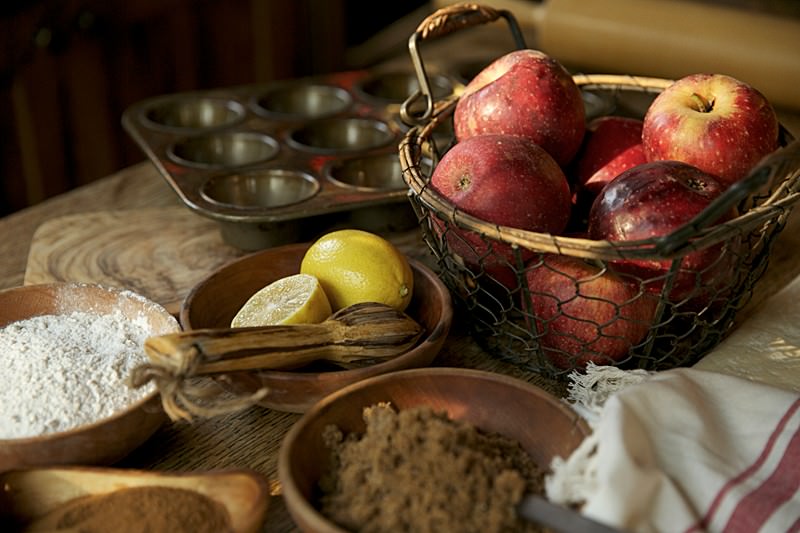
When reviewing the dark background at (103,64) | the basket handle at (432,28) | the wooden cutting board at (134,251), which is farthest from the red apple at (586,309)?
the dark background at (103,64)

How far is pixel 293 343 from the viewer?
69cm

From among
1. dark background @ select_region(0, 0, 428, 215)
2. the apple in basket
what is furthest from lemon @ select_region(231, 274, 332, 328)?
dark background @ select_region(0, 0, 428, 215)

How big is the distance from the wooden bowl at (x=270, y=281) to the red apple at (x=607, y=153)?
0.18 meters

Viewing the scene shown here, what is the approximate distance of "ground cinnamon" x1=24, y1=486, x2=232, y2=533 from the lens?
562 millimetres

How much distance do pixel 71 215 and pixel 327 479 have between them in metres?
0.64

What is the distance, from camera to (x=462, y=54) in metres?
1.66

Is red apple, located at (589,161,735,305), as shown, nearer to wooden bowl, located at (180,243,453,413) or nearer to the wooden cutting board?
wooden bowl, located at (180,243,453,413)

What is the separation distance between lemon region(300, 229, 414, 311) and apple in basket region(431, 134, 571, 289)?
0.18 ft

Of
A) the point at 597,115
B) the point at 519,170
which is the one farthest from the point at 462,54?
the point at 519,170

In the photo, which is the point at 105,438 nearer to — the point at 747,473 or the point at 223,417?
the point at 223,417

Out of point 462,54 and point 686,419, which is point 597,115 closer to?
point 462,54

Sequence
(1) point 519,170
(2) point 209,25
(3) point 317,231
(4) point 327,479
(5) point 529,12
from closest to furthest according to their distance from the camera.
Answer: (4) point 327,479, (1) point 519,170, (3) point 317,231, (5) point 529,12, (2) point 209,25

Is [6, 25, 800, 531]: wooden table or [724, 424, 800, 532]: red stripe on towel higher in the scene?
[724, 424, 800, 532]: red stripe on towel

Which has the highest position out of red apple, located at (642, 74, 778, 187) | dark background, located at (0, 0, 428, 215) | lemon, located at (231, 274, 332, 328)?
red apple, located at (642, 74, 778, 187)
